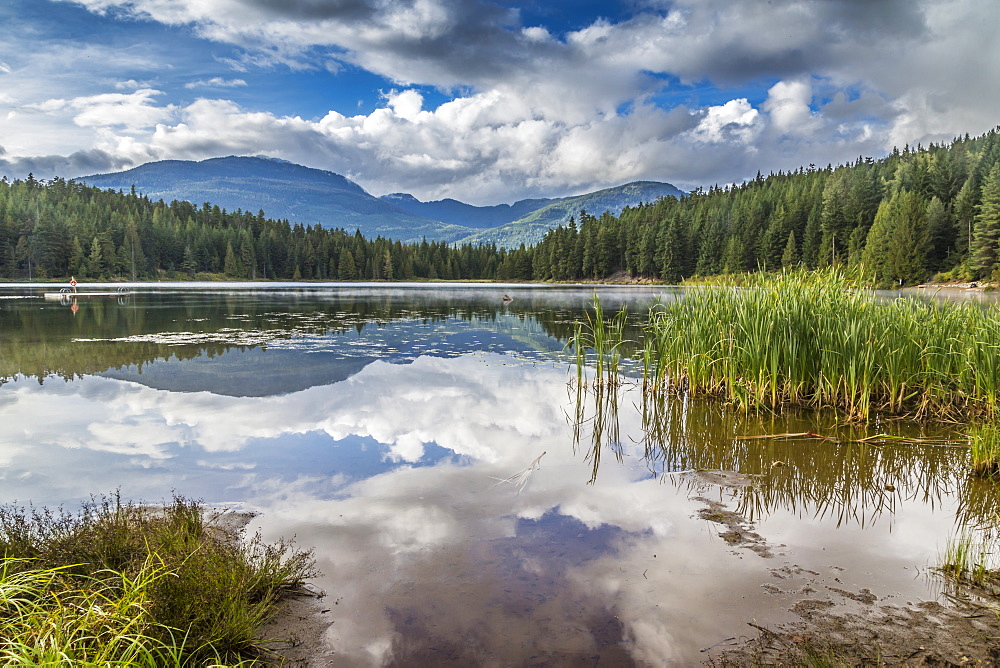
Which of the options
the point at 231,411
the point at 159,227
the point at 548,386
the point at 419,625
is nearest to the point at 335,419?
the point at 231,411

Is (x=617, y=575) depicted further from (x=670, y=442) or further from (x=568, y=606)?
(x=670, y=442)

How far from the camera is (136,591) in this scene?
3178 mm

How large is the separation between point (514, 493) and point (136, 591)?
158 inches

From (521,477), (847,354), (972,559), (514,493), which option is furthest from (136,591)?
(847,354)

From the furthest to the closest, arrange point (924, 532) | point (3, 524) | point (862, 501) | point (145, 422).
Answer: point (145, 422), point (862, 501), point (924, 532), point (3, 524)

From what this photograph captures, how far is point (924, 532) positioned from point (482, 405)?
7.01 meters

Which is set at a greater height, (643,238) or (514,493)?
(643,238)

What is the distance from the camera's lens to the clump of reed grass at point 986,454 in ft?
22.2

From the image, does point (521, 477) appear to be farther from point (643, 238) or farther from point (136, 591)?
point (643, 238)

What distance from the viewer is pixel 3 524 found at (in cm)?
463

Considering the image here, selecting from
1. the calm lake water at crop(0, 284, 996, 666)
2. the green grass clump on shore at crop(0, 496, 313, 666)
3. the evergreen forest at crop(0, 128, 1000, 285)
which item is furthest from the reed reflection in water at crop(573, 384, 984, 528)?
the evergreen forest at crop(0, 128, 1000, 285)

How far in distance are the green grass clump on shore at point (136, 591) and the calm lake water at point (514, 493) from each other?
0.57 metres

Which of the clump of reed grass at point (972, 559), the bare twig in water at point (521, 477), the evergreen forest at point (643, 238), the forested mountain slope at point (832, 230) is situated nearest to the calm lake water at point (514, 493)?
the bare twig in water at point (521, 477)

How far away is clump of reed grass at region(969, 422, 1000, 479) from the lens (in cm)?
677
